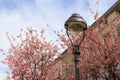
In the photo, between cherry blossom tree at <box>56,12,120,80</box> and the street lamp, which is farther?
cherry blossom tree at <box>56,12,120,80</box>

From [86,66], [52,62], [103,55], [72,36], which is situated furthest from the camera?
[52,62]

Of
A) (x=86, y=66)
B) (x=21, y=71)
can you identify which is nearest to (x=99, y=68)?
(x=86, y=66)

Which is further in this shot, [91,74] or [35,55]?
[35,55]

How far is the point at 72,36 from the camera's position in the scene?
980 cm

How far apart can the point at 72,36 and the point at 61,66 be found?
30.1 m

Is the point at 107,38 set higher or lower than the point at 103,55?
higher

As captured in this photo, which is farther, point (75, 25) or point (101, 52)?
point (101, 52)

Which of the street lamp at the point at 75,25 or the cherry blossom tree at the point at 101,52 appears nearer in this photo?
the street lamp at the point at 75,25

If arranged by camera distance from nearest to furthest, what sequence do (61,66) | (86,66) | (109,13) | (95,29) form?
(86,66) → (95,29) → (109,13) → (61,66)

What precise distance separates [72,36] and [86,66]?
1309 centimetres

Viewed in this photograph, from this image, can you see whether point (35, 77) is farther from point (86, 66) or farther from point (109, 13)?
Result: point (109, 13)

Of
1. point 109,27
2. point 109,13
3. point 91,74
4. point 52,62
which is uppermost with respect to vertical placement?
point 109,13

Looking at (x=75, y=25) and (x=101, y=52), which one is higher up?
(x=101, y=52)

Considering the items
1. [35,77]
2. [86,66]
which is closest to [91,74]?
[86,66]
